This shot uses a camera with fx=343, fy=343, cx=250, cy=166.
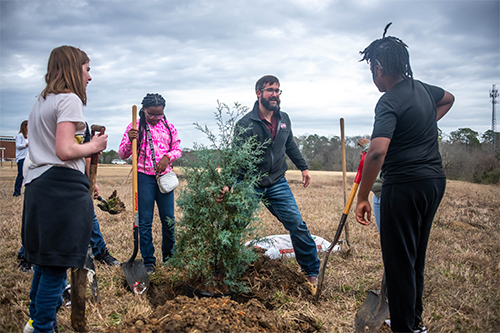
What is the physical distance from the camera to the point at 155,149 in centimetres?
441

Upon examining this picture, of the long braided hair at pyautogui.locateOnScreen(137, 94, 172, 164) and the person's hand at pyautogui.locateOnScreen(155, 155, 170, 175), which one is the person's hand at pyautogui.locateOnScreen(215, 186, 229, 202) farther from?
the long braided hair at pyautogui.locateOnScreen(137, 94, 172, 164)

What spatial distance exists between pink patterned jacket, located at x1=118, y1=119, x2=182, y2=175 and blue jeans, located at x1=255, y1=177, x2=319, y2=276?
1254 mm

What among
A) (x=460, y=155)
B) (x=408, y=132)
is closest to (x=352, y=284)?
(x=408, y=132)

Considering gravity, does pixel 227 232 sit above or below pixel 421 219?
below

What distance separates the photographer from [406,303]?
259 centimetres

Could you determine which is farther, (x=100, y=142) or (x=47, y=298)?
(x=100, y=142)

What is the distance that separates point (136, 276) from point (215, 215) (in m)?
1.28

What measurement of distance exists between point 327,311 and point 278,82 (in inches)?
105

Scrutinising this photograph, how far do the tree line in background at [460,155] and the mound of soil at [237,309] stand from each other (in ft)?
4.78

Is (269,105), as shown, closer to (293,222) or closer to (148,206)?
(293,222)

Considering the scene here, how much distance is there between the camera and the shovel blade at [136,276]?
3754 mm

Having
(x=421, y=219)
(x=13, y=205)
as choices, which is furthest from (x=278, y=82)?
(x=13, y=205)

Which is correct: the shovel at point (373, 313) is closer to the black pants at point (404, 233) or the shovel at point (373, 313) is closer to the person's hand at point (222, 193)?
the black pants at point (404, 233)

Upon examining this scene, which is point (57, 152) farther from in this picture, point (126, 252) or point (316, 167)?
point (316, 167)
